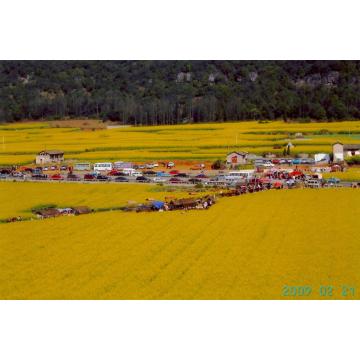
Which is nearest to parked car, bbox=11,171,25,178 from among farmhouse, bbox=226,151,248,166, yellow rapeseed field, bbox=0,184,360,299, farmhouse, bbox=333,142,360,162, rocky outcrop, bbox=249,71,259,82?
yellow rapeseed field, bbox=0,184,360,299

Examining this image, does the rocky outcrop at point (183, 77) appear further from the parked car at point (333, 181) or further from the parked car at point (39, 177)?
the parked car at point (333, 181)

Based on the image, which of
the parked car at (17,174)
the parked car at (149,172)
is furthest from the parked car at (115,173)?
the parked car at (17,174)

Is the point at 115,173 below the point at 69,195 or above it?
above

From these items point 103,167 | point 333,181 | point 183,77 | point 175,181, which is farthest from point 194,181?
point 183,77

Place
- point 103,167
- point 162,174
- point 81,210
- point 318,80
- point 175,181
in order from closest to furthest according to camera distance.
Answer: point 81,210 < point 175,181 < point 162,174 < point 103,167 < point 318,80

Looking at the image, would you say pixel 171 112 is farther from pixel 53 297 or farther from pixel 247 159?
pixel 53 297

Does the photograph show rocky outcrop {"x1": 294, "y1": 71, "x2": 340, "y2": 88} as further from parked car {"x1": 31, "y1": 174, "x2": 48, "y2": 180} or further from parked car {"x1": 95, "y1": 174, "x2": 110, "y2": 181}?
parked car {"x1": 31, "y1": 174, "x2": 48, "y2": 180}

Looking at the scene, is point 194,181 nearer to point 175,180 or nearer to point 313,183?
point 175,180
